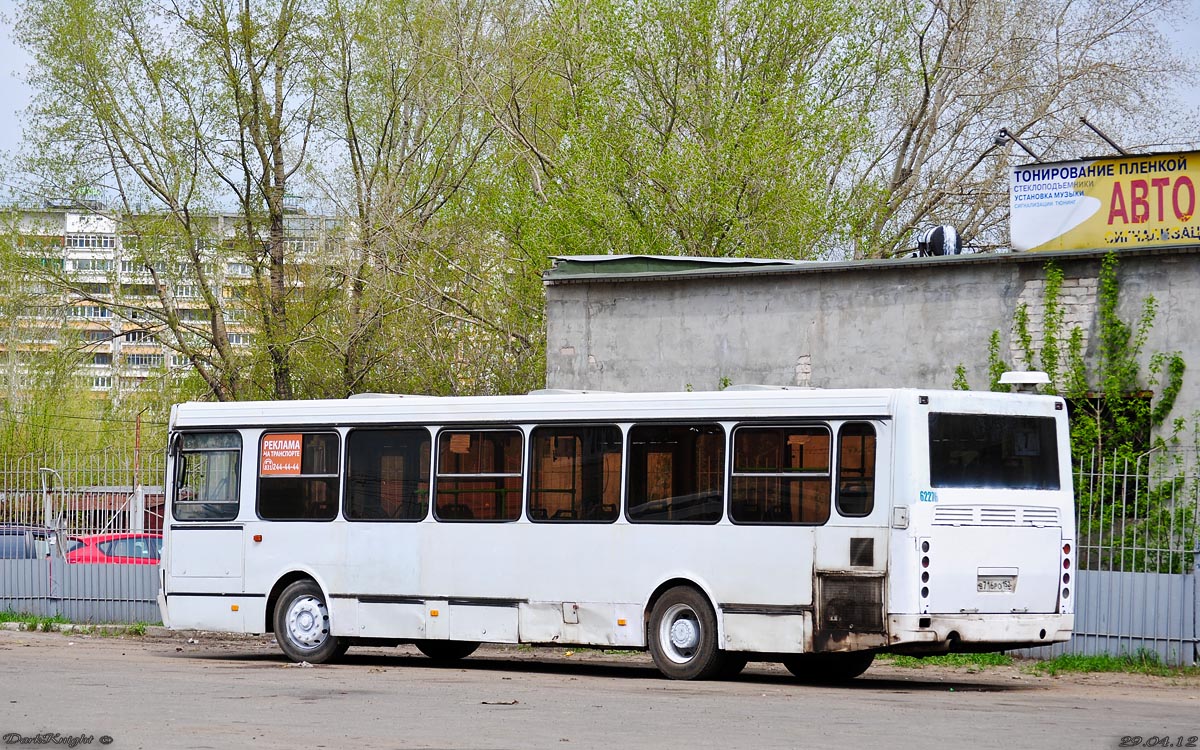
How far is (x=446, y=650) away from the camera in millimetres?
17859

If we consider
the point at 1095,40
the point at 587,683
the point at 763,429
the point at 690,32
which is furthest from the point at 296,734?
the point at 1095,40

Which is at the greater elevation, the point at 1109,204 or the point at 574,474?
the point at 1109,204

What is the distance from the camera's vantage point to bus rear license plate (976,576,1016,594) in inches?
555

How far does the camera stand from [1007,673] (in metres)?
16.9

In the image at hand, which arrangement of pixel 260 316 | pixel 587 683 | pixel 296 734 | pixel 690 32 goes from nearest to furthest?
1. pixel 296 734
2. pixel 587 683
3. pixel 690 32
4. pixel 260 316

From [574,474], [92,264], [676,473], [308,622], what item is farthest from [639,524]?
[92,264]

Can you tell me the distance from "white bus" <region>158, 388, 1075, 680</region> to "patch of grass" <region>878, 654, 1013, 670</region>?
106 inches

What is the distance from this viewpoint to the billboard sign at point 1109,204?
19859mm

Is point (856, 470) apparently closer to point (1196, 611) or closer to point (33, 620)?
point (1196, 611)

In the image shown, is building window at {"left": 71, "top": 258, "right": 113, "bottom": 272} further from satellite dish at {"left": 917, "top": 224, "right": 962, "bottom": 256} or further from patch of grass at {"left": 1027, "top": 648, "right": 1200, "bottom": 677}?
patch of grass at {"left": 1027, "top": 648, "right": 1200, "bottom": 677}

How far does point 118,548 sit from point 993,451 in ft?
43.3

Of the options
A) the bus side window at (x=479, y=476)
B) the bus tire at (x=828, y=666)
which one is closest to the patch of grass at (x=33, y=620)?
the bus side window at (x=479, y=476)

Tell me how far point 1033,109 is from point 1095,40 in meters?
2.00

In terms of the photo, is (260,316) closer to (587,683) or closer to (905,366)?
(905,366)
